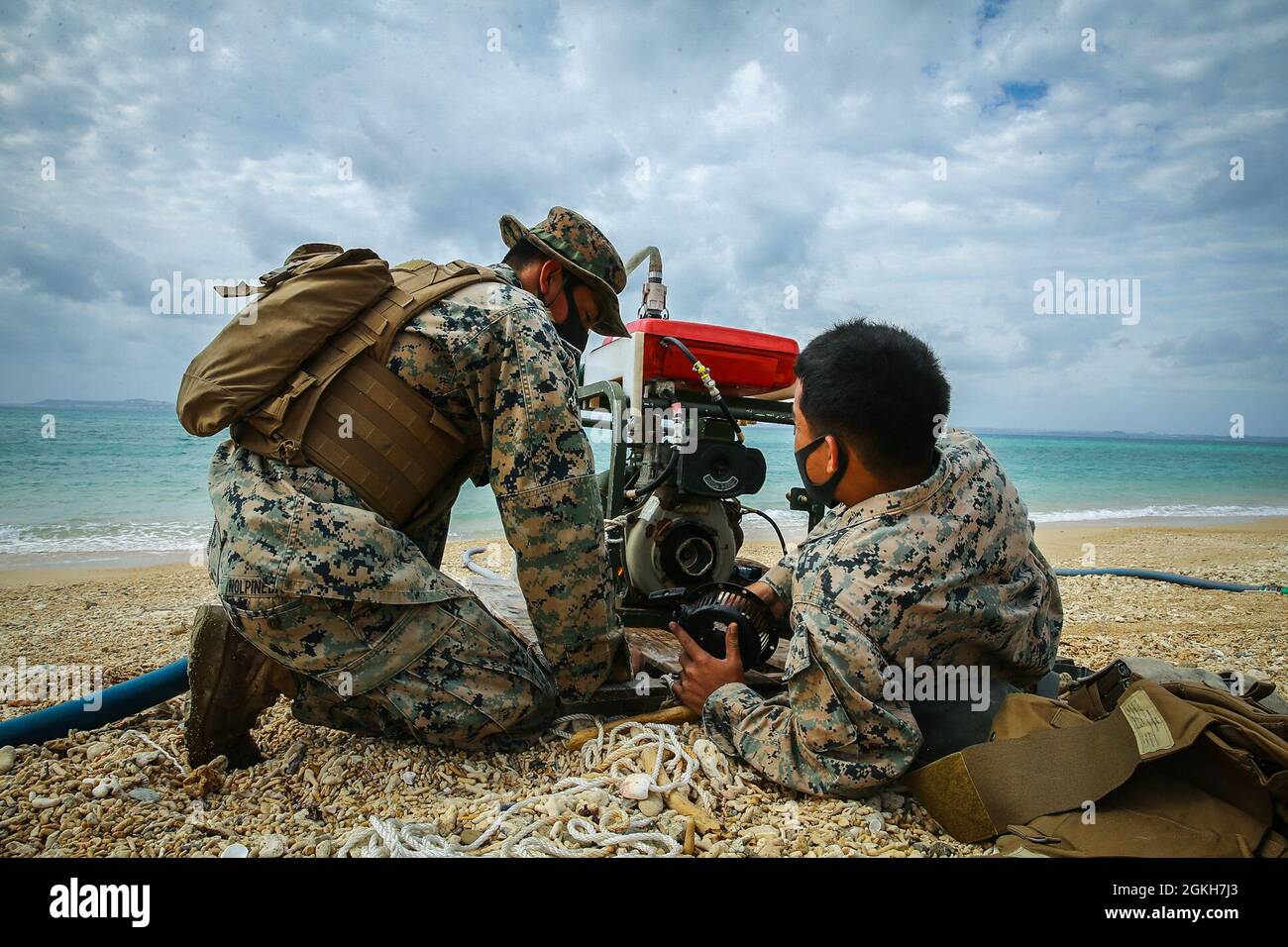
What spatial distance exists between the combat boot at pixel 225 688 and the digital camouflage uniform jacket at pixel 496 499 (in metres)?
0.18

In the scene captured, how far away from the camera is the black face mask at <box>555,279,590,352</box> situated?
3072 millimetres

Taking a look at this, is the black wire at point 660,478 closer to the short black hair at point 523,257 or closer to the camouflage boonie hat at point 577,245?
the camouflage boonie hat at point 577,245

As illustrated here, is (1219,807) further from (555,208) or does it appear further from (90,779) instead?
(90,779)

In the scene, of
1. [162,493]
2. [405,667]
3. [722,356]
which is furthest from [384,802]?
[162,493]

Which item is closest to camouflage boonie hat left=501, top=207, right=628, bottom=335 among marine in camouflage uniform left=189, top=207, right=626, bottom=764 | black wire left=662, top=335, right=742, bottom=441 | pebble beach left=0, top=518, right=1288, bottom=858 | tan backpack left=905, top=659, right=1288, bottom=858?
marine in camouflage uniform left=189, top=207, right=626, bottom=764

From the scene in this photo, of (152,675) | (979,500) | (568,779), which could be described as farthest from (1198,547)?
(152,675)

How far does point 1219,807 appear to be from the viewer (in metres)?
1.72

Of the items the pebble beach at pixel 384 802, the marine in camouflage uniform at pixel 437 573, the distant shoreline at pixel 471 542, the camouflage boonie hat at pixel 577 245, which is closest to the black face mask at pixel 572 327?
the camouflage boonie hat at pixel 577 245

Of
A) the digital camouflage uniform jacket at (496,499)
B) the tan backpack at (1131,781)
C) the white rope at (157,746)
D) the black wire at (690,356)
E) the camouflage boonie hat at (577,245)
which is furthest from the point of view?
the black wire at (690,356)

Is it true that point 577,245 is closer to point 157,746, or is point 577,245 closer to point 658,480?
point 658,480

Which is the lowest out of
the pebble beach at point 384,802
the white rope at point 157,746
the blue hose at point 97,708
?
the pebble beach at point 384,802

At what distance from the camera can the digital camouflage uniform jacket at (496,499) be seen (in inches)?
91.4

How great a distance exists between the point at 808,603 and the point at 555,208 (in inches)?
73.5
